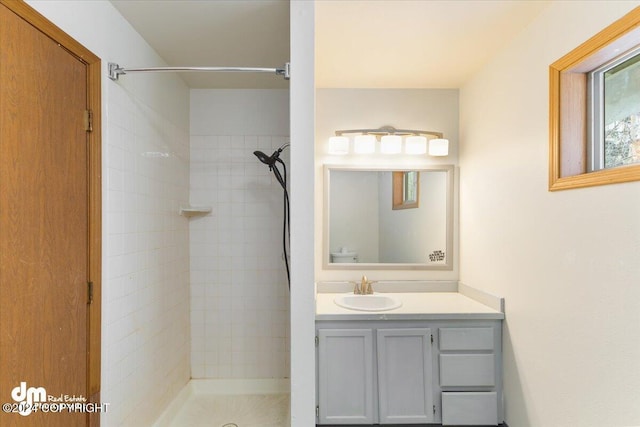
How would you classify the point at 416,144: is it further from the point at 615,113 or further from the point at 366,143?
the point at 615,113

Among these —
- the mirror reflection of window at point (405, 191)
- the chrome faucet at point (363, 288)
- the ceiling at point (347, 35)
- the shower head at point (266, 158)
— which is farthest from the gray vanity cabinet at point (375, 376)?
the ceiling at point (347, 35)

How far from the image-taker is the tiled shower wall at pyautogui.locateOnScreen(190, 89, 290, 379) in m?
2.71

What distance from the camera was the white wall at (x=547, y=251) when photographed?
4.29ft

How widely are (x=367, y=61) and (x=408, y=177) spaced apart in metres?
0.96

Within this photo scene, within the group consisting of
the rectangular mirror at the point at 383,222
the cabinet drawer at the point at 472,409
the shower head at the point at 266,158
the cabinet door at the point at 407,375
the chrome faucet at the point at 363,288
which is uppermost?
the shower head at the point at 266,158

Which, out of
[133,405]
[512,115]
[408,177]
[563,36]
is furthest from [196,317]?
[563,36]

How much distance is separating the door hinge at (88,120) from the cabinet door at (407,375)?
1.93 m

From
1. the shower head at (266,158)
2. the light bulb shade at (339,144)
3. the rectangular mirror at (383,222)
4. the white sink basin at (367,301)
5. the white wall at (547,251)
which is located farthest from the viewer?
the rectangular mirror at (383,222)

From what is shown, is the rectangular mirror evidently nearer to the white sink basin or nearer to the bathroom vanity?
the white sink basin

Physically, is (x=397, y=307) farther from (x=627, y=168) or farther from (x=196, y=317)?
(x=196, y=317)

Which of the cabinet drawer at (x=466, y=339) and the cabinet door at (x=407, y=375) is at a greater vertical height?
the cabinet drawer at (x=466, y=339)

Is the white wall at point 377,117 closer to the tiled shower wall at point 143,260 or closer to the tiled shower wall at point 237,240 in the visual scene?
the tiled shower wall at point 237,240

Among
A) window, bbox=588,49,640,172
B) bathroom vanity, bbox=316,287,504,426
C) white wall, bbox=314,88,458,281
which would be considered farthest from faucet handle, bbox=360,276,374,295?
window, bbox=588,49,640,172

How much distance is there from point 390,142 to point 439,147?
15.4 inches
